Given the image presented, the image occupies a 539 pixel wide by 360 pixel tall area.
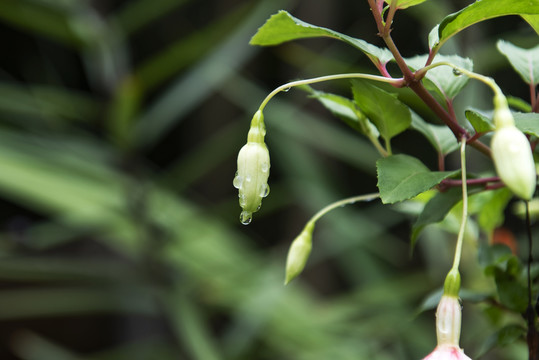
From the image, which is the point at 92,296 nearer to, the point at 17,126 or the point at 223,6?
the point at 17,126

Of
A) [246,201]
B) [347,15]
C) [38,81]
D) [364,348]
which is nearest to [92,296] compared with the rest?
[364,348]

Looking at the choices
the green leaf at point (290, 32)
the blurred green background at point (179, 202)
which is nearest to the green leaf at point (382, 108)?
the green leaf at point (290, 32)

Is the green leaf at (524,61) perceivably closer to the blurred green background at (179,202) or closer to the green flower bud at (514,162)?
the green flower bud at (514,162)

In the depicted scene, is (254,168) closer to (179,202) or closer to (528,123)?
(528,123)

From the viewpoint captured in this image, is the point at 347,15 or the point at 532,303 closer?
the point at 532,303

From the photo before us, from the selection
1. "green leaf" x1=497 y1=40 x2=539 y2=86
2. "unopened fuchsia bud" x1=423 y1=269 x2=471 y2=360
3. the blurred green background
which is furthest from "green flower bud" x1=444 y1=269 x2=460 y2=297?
the blurred green background

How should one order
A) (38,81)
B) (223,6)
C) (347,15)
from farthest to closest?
(223,6)
(347,15)
(38,81)
